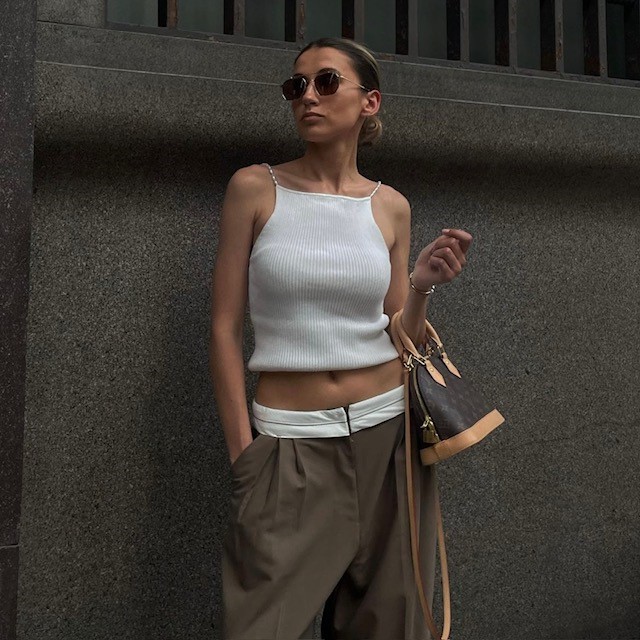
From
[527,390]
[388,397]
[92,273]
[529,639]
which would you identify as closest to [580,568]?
[529,639]


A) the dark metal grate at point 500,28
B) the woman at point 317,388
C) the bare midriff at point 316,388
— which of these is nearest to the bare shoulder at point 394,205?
the woman at point 317,388

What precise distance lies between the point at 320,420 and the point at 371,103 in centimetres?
119

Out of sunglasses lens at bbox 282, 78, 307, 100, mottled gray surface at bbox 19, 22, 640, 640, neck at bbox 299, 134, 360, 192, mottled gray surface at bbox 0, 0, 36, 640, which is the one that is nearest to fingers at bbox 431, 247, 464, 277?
neck at bbox 299, 134, 360, 192

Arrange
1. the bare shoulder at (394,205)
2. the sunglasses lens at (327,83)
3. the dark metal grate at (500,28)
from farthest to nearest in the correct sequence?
the dark metal grate at (500,28)
the bare shoulder at (394,205)
the sunglasses lens at (327,83)

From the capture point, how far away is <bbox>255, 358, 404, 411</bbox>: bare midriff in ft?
11.7

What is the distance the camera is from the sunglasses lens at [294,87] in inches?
144

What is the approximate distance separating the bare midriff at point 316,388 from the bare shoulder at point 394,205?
0.61 meters

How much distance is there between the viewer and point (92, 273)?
4.10 metres

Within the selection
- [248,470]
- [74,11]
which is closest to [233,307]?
[248,470]

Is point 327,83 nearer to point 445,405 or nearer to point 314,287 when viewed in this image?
point 314,287

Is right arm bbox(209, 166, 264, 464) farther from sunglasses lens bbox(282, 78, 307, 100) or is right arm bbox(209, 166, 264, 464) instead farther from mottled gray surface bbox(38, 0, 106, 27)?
mottled gray surface bbox(38, 0, 106, 27)

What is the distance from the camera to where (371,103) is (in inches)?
152

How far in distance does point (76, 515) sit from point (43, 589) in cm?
30

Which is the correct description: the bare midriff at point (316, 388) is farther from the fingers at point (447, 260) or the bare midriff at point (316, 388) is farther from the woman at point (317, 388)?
the fingers at point (447, 260)
